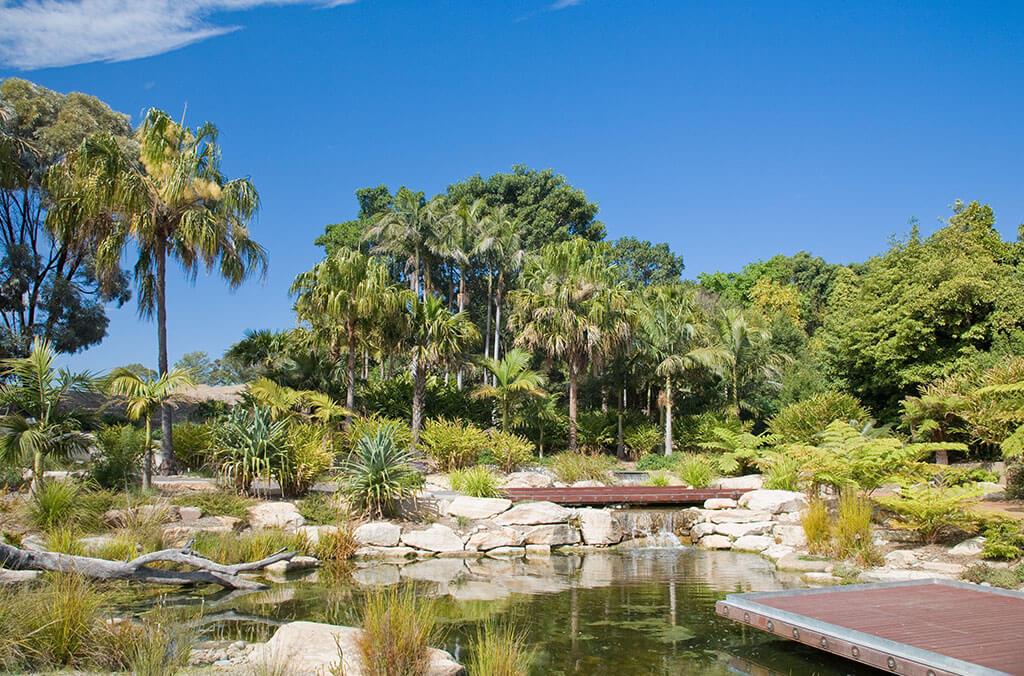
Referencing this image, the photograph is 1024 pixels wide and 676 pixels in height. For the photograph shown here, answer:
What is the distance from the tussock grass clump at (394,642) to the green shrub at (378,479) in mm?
7980

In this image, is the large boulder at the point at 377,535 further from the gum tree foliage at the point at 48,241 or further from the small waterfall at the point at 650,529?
the gum tree foliage at the point at 48,241

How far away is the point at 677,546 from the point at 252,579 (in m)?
7.55

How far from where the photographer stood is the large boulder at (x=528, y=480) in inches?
715

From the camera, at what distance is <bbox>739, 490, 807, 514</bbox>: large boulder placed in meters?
14.2

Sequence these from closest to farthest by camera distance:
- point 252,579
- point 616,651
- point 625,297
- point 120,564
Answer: point 616,651 → point 120,564 → point 252,579 → point 625,297

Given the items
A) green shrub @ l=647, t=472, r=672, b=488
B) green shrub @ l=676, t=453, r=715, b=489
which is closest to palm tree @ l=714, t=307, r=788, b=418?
green shrub @ l=676, t=453, r=715, b=489

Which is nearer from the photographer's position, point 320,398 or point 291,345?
point 320,398

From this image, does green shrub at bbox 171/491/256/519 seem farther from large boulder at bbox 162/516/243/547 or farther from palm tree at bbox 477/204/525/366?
palm tree at bbox 477/204/525/366

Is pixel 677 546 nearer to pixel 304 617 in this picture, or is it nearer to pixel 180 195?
pixel 304 617

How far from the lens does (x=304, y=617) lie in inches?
310

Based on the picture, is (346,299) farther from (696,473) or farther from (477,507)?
(696,473)

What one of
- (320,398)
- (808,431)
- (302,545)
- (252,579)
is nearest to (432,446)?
(320,398)

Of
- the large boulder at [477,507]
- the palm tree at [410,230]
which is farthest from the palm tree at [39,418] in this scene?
the palm tree at [410,230]

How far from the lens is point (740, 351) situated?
2511cm
